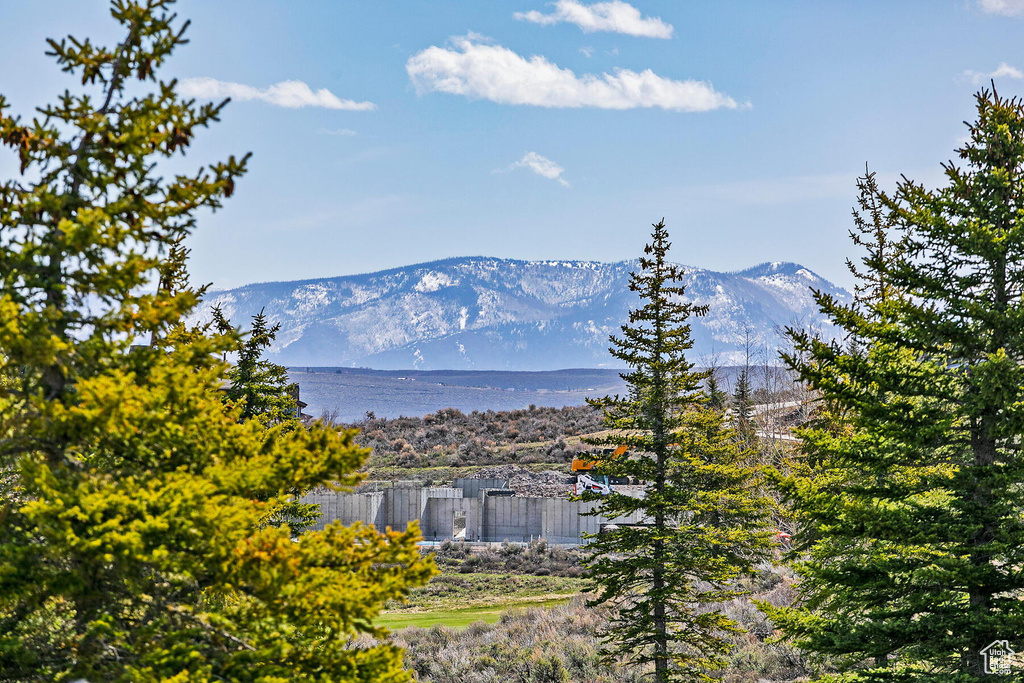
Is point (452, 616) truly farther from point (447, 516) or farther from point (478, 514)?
point (447, 516)

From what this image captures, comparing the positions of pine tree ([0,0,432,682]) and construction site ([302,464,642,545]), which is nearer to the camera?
pine tree ([0,0,432,682])

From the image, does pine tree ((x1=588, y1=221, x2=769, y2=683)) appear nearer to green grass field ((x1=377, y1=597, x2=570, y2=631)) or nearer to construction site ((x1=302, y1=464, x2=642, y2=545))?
green grass field ((x1=377, y1=597, x2=570, y2=631))

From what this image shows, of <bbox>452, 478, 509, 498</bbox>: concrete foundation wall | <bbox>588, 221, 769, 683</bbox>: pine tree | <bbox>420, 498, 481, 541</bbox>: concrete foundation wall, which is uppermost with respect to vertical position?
<bbox>588, 221, 769, 683</bbox>: pine tree

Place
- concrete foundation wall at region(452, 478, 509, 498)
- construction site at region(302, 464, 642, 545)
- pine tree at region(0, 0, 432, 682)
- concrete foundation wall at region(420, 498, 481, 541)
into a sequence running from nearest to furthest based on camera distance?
1. pine tree at region(0, 0, 432, 682)
2. construction site at region(302, 464, 642, 545)
3. concrete foundation wall at region(420, 498, 481, 541)
4. concrete foundation wall at region(452, 478, 509, 498)

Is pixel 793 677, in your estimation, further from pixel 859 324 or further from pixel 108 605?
pixel 108 605

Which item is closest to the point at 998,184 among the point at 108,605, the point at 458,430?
the point at 108,605

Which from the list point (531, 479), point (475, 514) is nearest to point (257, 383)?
point (475, 514)

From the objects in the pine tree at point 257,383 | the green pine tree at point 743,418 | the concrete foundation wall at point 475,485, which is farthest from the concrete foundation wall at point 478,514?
the pine tree at point 257,383

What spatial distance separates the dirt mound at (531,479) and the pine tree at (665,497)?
30.4 m

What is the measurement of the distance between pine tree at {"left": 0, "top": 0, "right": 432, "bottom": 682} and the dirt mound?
42.1 metres

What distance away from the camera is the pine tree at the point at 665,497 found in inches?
634

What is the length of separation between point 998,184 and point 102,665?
33.1 ft

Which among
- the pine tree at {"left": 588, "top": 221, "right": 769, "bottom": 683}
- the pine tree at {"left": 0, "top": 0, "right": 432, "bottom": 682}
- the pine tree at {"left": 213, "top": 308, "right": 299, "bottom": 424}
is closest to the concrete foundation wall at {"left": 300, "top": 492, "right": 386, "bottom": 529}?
the pine tree at {"left": 213, "top": 308, "right": 299, "bottom": 424}

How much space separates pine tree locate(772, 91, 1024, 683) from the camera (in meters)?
9.12
